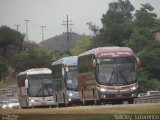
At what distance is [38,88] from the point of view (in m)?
60.8

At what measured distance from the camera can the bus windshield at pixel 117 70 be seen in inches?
1721

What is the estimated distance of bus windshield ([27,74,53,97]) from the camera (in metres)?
60.8

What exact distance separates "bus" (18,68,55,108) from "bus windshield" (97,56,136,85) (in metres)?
16.8

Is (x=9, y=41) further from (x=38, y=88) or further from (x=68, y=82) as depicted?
(x=68, y=82)

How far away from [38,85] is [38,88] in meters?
0.24

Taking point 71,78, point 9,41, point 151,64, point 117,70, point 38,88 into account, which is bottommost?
point 38,88

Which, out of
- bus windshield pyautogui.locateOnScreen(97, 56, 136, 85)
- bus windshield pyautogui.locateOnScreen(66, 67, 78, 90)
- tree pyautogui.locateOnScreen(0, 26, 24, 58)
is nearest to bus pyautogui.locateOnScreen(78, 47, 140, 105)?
bus windshield pyautogui.locateOnScreen(97, 56, 136, 85)

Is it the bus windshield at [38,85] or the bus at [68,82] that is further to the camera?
the bus windshield at [38,85]

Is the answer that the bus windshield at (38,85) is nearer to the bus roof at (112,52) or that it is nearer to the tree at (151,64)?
the bus roof at (112,52)

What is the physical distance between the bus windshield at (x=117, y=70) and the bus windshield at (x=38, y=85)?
17317 mm

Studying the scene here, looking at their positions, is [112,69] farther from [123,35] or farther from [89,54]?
[123,35]

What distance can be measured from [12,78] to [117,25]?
68.3ft

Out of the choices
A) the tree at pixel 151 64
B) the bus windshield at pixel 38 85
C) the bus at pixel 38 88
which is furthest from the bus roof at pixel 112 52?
the tree at pixel 151 64

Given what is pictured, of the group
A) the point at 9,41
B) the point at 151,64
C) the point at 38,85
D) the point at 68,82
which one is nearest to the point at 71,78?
the point at 68,82
